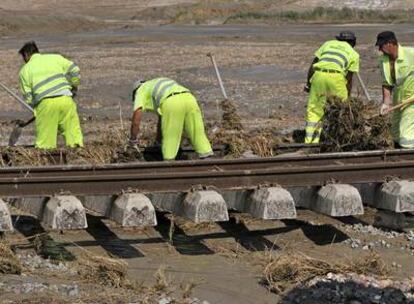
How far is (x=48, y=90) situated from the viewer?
11.6m

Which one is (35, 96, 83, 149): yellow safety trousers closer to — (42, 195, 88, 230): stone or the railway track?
the railway track

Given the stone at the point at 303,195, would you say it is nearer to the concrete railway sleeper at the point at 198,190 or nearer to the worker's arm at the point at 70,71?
the concrete railway sleeper at the point at 198,190

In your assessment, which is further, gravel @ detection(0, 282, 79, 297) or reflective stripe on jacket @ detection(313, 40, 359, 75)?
reflective stripe on jacket @ detection(313, 40, 359, 75)

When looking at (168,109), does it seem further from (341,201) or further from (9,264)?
(9,264)

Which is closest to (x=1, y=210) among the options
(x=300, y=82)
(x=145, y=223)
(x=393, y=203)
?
(x=145, y=223)

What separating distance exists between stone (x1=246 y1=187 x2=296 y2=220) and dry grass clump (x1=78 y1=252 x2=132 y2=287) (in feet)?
4.85

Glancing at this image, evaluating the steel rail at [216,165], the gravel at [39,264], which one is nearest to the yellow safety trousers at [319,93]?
the steel rail at [216,165]

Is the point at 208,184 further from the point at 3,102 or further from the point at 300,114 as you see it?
the point at 3,102

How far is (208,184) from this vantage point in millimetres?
8961

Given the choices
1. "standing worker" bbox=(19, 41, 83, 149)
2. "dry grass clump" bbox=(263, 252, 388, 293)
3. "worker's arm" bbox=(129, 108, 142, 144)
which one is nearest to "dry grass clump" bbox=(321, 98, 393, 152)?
"worker's arm" bbox=(129, 108, 142, 144)

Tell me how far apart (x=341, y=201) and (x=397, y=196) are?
652mm

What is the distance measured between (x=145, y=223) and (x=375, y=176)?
8.55 ft

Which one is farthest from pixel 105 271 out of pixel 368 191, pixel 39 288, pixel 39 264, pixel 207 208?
pixel 368 191

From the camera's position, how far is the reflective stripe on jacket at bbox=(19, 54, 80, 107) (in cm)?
1144
